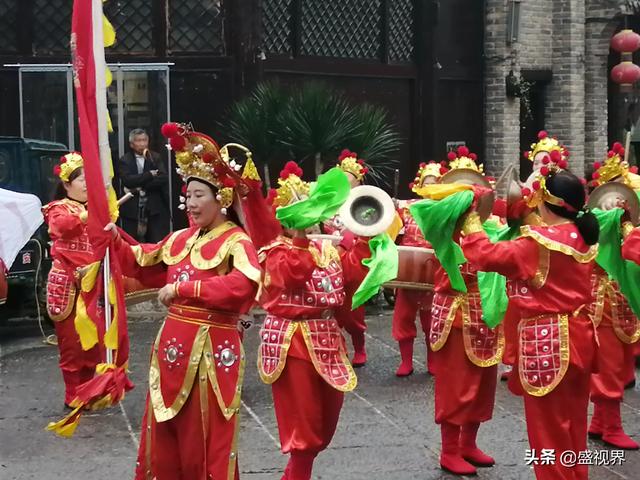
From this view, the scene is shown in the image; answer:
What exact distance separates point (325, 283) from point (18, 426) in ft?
9.89

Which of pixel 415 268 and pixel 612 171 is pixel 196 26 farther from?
pixel 612 171

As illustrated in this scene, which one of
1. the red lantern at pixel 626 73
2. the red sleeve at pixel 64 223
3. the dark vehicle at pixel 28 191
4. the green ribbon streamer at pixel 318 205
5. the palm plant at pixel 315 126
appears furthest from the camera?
the red lantern at pixel 626 73

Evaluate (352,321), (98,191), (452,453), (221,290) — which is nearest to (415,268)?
(352,321)

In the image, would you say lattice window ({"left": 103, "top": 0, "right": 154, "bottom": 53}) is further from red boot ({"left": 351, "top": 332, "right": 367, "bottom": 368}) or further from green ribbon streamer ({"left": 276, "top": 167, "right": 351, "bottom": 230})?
green ribbon streamer ({"left": 276, "top": 167, "right": 351, "bottom": 230})

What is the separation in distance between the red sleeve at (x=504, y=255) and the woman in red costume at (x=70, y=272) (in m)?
3.54

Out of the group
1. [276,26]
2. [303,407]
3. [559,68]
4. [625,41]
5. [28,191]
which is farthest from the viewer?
[559,68]

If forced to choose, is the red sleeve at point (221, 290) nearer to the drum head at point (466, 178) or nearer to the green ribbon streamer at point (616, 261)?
the drum head at point (466, 178)

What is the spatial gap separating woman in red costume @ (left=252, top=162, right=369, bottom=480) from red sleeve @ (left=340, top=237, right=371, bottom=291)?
4.3 inches

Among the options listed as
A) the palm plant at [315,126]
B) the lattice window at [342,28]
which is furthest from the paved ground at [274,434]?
the lattice window at [342,28]

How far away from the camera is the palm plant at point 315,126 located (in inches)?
512

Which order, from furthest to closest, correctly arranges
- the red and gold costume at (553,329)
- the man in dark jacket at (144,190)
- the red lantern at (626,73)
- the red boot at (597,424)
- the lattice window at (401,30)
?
the red lantern at (626,73)
the lattice window at (401,30)
the man in dark jacket at (144,190)
the red boot at (597,424)
the red and gold costume at (553,329)

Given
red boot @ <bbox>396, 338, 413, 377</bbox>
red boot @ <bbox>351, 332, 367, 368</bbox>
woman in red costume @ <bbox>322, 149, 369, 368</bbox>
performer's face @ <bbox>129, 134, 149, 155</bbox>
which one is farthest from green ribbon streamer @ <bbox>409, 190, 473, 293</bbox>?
performer's face @ <bbox>129, 134, 149, 155</bbox>

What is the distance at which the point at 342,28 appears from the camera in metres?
15.3

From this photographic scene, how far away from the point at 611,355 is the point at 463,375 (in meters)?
1.24
